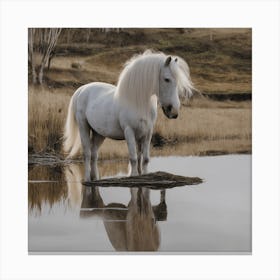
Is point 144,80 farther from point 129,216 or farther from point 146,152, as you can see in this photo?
point 129,216

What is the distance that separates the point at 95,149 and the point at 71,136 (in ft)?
0.64

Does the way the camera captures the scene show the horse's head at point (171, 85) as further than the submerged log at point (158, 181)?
No

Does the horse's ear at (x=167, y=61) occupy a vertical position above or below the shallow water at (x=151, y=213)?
above

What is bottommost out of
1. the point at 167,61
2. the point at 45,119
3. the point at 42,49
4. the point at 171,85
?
the point at 45,119

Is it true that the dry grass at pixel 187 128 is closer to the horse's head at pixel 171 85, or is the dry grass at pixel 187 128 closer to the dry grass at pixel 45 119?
the dry grass at pixel 45 119

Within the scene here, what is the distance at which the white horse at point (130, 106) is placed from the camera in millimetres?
5309

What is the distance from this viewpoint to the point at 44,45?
5473 mm

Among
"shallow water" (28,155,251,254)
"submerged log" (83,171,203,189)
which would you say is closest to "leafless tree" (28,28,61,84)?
"shallow water" (28,155,251,254)

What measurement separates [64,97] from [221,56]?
3.83ft

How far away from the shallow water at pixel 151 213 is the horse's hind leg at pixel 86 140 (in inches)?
5.5

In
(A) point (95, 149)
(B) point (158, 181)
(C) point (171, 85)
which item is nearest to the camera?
(C) point (171, 85)

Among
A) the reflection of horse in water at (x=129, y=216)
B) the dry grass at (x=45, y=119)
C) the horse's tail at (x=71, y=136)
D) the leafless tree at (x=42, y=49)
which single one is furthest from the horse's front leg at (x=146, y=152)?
the leafless tree at (x=42, y=49)

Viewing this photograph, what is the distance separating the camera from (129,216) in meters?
5.37

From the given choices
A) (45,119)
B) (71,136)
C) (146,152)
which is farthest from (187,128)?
(45,119)
